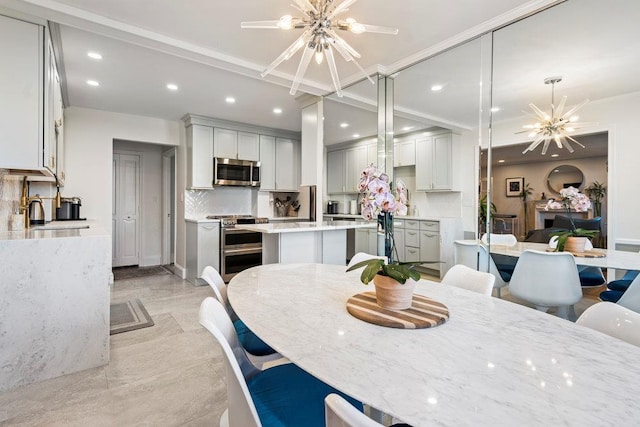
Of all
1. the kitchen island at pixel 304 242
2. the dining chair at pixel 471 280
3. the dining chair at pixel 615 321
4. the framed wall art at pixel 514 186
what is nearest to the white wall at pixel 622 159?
the framed wall art at pixel 514 186

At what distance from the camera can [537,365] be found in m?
0.85

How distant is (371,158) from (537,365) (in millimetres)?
3943

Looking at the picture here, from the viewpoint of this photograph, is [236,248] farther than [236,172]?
No

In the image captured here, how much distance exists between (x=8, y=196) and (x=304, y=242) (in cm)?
270

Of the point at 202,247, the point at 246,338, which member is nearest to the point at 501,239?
the point at 246,338

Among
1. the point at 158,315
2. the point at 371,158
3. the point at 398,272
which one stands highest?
the point at 371,158

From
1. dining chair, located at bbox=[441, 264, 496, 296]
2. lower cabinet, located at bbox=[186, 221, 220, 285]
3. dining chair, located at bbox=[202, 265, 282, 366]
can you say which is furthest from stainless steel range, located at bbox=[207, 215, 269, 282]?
dining chair, located at bbox=[441, 264, 496, 296]

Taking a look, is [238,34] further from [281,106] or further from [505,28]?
A: [505,28]

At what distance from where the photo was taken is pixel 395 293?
1.23 meters

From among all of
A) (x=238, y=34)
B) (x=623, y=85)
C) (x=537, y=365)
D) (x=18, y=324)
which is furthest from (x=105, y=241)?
(x=623, y=85)

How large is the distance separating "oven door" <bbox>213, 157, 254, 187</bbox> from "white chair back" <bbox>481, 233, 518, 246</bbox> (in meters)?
3.69

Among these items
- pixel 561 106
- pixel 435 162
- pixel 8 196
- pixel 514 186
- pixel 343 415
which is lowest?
pixel 343 415

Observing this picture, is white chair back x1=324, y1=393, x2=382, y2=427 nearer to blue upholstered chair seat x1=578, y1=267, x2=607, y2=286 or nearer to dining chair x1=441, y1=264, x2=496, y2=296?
dining chair x1=441, y1=264, x2=496, y2=296

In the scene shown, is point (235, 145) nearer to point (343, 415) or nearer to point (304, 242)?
point (304, 242)
